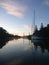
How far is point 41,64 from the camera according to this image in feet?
42.0

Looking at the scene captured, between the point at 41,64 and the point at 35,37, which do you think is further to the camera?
the point at 35,37

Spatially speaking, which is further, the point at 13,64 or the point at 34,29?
the point at 34,29

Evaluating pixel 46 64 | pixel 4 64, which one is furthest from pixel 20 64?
pixel 46 64

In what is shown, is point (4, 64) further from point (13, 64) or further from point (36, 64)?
point (36, 64)

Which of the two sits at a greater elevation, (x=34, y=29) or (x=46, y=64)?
(x=34, y=29)

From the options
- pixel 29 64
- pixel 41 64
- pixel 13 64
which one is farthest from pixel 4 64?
pixel 41 64

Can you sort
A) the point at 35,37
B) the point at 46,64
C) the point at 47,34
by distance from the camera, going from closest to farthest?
the point at 46,64 → the point at 35,37 → the point at 47,34

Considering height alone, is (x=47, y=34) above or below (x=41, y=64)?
above

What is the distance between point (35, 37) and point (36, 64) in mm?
82144

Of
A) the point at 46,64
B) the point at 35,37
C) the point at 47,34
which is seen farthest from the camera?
the point at 47,34

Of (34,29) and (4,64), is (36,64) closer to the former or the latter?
(4,64)

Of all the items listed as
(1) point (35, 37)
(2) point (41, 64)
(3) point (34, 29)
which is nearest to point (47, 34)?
(3) point (34, 29)

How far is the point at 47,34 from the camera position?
111438 mm

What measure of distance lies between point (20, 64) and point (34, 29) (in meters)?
103
